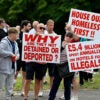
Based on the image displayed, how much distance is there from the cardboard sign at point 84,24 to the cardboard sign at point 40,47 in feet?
5.06

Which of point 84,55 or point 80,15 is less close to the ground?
point 80,15

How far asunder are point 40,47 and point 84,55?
1089 millimetres

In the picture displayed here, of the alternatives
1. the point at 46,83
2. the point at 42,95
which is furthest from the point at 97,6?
the point at 42,95

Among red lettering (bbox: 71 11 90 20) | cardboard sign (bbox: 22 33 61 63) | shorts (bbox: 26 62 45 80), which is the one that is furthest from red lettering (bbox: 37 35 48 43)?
red lettering (bbox: 71 11 90 20)

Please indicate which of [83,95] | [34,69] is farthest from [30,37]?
[83,95]

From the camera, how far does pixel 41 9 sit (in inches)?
1479

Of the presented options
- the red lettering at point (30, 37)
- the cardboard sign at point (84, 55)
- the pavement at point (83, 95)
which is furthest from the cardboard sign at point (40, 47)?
the pavement at point (83, 95)

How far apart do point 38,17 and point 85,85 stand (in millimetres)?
24208

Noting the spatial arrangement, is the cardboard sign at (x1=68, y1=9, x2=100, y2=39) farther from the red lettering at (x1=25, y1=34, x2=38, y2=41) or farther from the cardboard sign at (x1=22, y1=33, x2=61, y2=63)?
the red lettering at (x1=25, y1=34, x2=38, y2=41)

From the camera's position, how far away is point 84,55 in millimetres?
10648

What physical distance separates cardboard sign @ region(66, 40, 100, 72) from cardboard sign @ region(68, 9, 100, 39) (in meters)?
1.73

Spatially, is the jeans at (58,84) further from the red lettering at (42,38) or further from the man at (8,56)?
the red lettering at (42,38)

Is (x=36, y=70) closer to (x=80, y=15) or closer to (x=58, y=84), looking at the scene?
(x=58, y=84)

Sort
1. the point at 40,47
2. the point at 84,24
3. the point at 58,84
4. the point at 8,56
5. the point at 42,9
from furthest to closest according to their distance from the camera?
the point at 42,9
the point at 84,24
the point at 40,47
the point at 58,84
the point at 8,56
